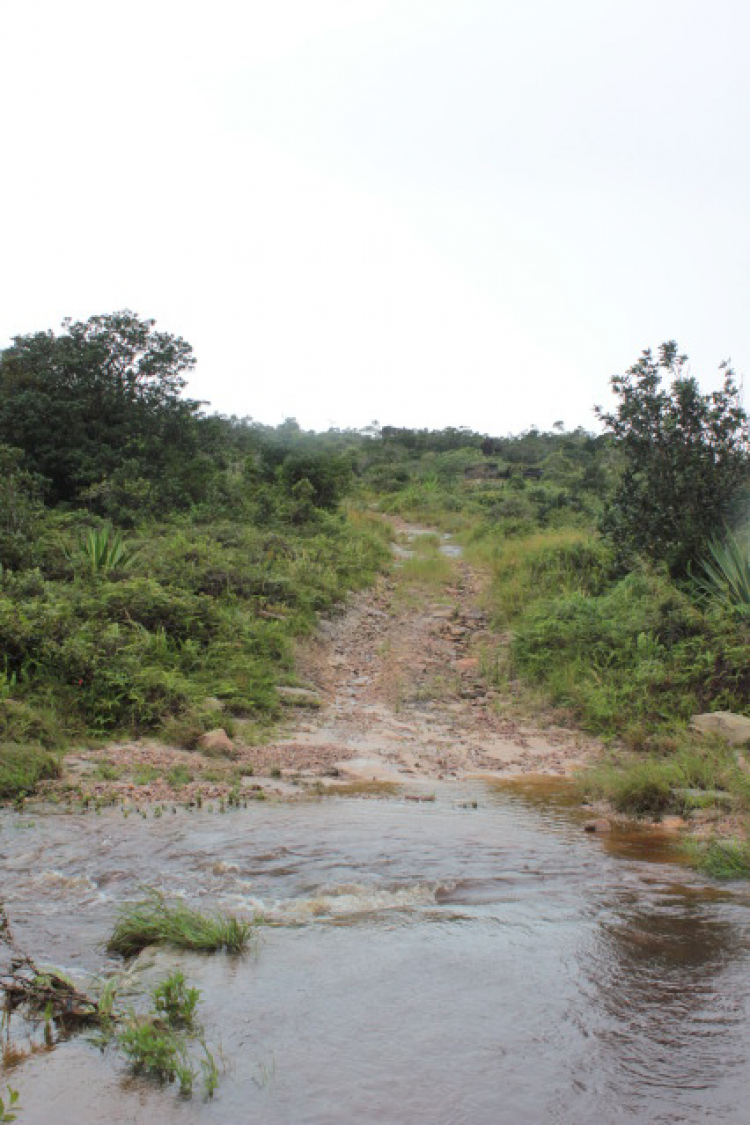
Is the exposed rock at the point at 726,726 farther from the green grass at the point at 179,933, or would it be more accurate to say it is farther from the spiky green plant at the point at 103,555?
the spiky green plant at the point at 103,555

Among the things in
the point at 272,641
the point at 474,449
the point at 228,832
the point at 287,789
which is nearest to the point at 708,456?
the point at 272,641

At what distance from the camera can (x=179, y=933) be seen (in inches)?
145

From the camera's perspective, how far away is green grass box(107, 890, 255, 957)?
3.64 m

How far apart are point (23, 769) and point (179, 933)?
320cm

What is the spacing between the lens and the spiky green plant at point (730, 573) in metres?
10.2

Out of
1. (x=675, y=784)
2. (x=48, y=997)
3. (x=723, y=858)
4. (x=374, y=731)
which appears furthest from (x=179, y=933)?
(x=374, y=731)

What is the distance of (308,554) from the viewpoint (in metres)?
15.2

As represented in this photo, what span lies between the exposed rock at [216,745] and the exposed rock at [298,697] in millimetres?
1776

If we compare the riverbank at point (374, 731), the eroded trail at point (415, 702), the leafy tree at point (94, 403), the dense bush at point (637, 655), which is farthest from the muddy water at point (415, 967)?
the leafy tree at point (94, 403)

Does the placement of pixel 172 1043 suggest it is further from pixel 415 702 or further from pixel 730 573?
pixel 730 573

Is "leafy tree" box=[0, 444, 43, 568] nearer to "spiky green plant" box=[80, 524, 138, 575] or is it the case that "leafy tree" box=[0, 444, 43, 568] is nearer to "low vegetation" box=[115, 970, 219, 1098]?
"spiky green plant" box=[80, 524, 138, 575]

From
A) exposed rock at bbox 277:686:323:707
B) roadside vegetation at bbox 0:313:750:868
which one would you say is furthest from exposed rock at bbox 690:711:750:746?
exposed rock at bbox 277:686:323:707

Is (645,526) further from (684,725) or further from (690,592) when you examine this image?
(684,725)

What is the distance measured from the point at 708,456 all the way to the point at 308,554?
6875 millimetres
